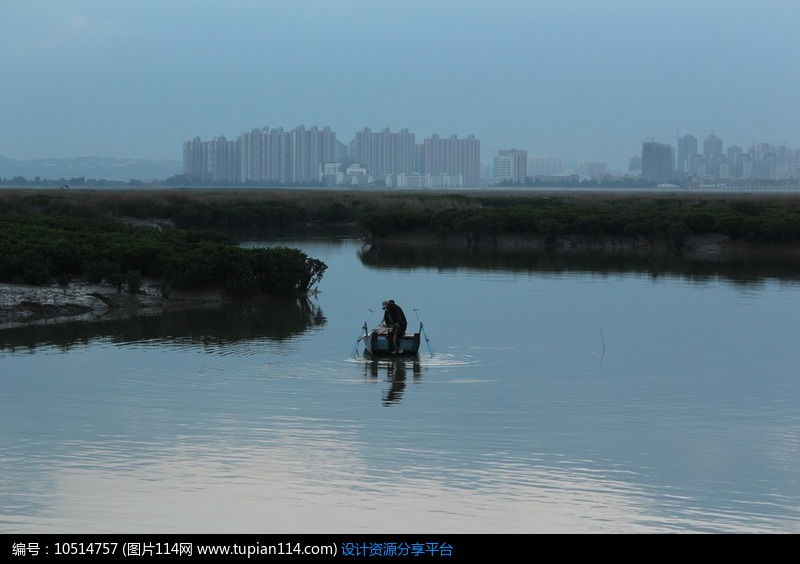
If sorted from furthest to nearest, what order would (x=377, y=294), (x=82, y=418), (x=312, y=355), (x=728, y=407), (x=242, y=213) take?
(x=242, y=213) → (x=377, y=294) → (x=312, y=355) → (x=728, y=407) → (x=82, y=418)

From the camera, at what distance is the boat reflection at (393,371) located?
17688mm

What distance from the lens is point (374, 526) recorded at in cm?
1085

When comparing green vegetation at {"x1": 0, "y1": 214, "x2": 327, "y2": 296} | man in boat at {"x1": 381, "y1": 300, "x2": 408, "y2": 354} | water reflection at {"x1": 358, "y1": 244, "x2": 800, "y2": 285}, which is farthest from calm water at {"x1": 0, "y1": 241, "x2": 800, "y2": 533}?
water reflection at {"x1": 358, "y1": 244, "x2": 800, "y2": 285}

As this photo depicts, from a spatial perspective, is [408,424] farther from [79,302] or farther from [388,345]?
[79,302]

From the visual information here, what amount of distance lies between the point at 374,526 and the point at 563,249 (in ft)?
138

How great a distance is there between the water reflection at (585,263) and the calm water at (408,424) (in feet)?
38.3

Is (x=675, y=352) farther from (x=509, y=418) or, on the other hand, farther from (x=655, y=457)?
(x=655, y=457)

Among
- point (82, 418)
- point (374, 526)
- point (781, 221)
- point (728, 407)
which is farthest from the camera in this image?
point (781, 221)

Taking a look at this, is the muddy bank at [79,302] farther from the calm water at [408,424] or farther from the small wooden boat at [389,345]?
the small wooden boat at [389,345]

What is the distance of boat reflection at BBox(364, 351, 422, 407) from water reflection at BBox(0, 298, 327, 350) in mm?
3460

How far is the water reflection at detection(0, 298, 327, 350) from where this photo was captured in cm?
2261

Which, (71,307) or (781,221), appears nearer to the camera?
(71,307)

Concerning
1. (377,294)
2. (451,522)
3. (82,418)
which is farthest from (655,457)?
(377,294)

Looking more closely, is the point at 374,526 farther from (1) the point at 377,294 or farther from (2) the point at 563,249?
(2) the point at 563,249
